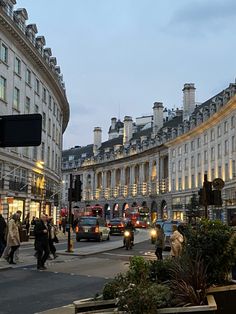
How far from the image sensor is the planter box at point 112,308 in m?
5.92

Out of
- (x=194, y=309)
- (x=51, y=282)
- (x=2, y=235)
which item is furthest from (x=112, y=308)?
(x=2, y=235)

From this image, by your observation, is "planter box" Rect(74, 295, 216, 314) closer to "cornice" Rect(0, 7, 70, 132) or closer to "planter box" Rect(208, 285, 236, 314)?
"planter box" Rect(208, 285, 236, 314)

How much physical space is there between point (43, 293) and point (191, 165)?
7005 cm

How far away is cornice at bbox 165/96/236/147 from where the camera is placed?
6373 cm

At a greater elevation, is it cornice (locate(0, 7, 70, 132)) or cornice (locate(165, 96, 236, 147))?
cornice (locate(0, 7, 70, 132))

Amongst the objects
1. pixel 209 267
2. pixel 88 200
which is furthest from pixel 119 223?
pixel 88 200

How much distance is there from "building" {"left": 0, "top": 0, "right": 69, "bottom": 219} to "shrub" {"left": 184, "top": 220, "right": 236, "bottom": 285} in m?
30.2

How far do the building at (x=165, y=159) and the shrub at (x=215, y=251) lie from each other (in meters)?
49.6

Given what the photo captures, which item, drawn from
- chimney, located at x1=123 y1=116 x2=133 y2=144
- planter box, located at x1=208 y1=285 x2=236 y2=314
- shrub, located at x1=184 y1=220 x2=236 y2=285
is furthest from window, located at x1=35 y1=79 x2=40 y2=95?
chimney, located at x1=123 y1=116 x2=133 y2=144

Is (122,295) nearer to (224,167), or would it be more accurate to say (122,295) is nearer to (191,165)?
(224,167)

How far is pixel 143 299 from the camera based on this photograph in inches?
233

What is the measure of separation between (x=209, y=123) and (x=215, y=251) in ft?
221

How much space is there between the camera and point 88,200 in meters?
134

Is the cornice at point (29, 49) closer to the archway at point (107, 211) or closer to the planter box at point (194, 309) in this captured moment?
the planter box at point (194, 309)
